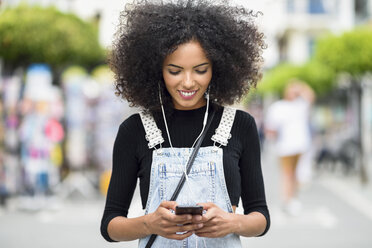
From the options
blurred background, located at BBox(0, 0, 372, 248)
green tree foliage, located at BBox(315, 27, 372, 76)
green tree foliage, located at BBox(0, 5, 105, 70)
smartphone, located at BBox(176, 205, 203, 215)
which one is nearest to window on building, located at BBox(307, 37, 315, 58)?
blurred background, located at BBox(0, 0, 372, 248)

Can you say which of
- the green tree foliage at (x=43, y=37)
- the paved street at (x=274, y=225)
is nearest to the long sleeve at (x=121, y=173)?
the paved street at (x=274, y=225)

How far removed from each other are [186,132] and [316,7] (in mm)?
41659

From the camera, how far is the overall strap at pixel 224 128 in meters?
2.33

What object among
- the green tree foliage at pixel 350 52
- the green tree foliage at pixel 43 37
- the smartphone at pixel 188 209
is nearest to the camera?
the smartphone at pixel 188 209

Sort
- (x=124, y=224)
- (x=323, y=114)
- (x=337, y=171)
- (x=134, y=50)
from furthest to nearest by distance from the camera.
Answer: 1. (x=323, y=114)
2. (x=337, y=171)
3. (x=134, y=50)
4. (x=124, y=224)

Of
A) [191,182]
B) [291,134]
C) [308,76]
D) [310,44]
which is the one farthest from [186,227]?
[310,44]

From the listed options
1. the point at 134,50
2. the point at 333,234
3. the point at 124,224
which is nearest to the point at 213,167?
the point at 124,224

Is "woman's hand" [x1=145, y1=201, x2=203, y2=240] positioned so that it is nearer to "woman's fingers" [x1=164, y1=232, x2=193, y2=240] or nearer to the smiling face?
"woman's fingers" [x1=164, y1=232, x2=193, y2=240]

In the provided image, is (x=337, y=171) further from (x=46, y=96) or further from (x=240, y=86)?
(x=240, y=86)

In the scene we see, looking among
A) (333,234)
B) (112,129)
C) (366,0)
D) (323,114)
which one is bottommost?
(333,234)

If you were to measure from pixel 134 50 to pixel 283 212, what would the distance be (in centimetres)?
755

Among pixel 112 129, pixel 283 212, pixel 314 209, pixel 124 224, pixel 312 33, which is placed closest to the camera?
pixel 124 224

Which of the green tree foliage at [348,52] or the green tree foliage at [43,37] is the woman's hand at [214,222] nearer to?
the green tree foliage at [43,37]

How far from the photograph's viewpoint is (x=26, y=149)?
1042cm
